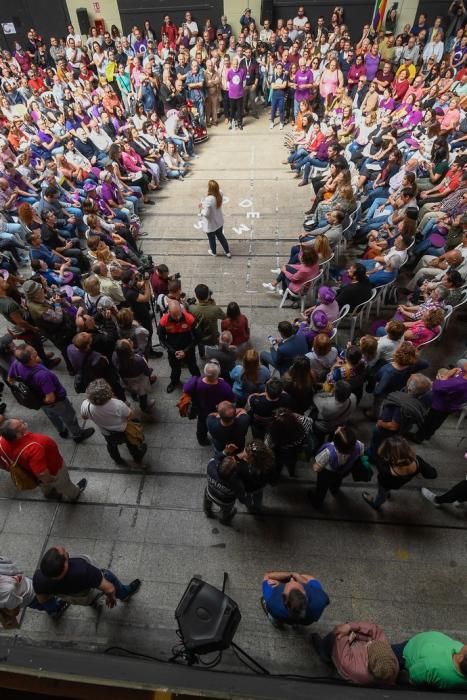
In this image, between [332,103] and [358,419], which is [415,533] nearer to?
[358,419]

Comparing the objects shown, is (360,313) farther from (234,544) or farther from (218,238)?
(234,544)

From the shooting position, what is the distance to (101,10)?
15242 millimetres

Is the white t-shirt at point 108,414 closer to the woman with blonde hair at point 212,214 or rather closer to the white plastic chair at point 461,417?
the white plastic chair at point 461,417

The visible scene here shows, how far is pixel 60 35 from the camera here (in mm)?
16000

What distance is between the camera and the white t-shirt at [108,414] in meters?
3.55

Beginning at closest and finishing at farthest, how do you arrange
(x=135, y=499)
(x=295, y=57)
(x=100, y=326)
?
1. (x=135, y=499)
2. (x=100, y=326)
3. (x=295, y=57)

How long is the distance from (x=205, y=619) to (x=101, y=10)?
65.9ft

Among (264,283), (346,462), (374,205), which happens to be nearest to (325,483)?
(346,462)

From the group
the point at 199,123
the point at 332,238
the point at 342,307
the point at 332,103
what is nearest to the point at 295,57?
the point at 332,103

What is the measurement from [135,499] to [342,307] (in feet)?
10.8

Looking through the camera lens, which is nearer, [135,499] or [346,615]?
[346,615]

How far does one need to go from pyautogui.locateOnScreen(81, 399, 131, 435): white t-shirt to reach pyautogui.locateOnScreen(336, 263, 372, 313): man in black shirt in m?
2.93

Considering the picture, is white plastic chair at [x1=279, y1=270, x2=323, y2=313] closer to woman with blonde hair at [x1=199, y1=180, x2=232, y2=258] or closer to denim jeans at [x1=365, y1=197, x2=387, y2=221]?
woman with blonde hair at [x1=199, y1=180, x2=232, y2=258]

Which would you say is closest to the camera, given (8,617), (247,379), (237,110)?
(8,617)
